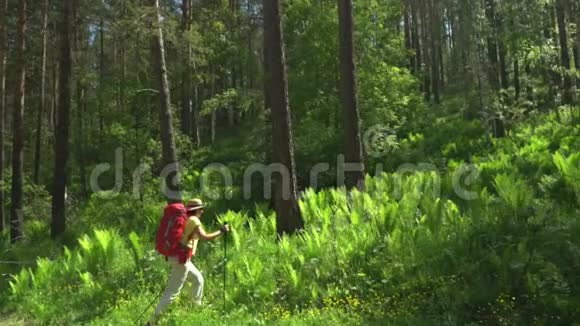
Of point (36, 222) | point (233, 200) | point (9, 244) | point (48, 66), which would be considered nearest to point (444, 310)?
point (233, 200)

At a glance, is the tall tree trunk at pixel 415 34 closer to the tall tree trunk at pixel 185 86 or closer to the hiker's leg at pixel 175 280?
the tall tree trunk at pixel 185 86

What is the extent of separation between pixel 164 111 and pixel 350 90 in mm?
4333

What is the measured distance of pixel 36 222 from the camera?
18453mm

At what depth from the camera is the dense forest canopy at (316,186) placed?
7.15 meters

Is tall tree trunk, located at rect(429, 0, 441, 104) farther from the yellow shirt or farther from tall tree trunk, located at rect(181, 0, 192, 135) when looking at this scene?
the yellow shirt

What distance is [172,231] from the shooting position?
757 cm

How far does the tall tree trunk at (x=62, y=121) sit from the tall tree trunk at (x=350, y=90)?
7286mm

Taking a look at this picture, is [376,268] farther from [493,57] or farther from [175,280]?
[493,57]

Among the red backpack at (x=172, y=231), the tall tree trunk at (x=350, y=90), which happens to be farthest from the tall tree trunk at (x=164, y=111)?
the red backpack at (x=172, y=231)

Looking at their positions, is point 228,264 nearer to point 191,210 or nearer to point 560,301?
point 191,210

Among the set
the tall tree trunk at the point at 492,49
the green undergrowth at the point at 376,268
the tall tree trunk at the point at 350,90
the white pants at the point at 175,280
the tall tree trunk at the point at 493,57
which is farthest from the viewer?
the tall tree trunk at the point at 492,49

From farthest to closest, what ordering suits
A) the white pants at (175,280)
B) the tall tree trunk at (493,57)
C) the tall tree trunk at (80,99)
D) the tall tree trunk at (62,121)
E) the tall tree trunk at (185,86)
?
1. the tall tree trunk at (185,86)
2. the tall tree trunk at (80,99)
3. the tall tree trunk at (493,57)
4. the tall tree trunk at (62,121)
5. the white pants at (175,280)

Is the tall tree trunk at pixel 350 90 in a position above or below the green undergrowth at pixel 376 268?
above

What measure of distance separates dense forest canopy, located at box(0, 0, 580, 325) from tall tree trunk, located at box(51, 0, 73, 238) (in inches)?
2.1
